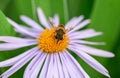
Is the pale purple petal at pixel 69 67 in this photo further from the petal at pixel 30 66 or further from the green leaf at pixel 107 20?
the green leaf at pixel 107 20

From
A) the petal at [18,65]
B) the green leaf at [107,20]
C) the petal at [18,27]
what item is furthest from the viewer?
the green leaf at [107,20]

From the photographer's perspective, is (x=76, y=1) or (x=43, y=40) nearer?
(x=43, y=40)

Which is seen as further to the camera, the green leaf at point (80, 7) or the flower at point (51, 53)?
the green leaf at point (80, 7)

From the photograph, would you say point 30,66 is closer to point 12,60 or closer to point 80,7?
point 12,60

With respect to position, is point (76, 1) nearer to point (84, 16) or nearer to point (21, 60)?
point (84, 16)

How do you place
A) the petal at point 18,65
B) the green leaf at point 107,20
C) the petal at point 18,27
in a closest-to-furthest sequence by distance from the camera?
1. the petal at point 18,65
2. the petal at point 18,27
3. the green leaf at point 107,20

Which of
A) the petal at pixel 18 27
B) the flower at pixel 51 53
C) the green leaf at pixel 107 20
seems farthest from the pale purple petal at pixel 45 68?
the green leaf at pixel 107 20

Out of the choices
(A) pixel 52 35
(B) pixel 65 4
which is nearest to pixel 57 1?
(B) pixel 65 4

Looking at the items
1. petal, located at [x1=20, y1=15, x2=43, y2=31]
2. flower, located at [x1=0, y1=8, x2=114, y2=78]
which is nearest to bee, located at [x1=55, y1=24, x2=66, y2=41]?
flower, located at [x1=0, y1=8, x2=114, y2=78]
